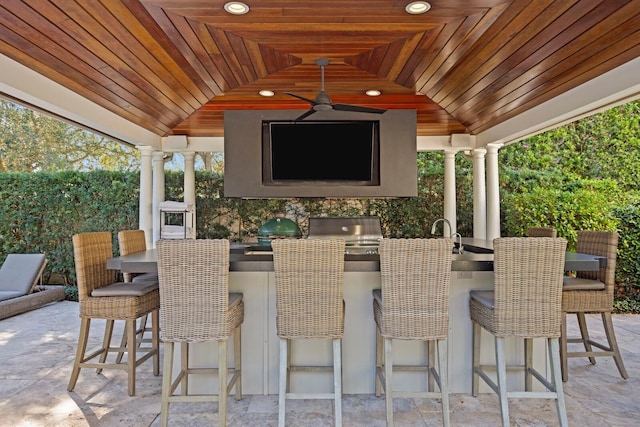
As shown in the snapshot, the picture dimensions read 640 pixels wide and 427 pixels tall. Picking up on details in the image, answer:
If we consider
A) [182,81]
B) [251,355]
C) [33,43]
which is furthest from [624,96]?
[33,43]

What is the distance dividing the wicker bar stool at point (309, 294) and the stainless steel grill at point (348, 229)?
3561mm

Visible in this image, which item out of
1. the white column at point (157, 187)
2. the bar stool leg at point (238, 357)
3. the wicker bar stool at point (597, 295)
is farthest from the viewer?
the white column at point (157, 187)

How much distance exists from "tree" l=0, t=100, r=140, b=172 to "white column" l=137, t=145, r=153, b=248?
365 cm

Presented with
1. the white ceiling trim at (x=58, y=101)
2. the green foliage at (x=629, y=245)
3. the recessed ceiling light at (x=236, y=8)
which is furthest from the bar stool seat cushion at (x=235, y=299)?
the green foliage at (x=629, y=245)

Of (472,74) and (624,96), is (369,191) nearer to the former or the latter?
(472,74)

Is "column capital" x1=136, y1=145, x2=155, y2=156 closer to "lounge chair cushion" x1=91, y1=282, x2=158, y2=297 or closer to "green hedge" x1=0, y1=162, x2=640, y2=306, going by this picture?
"green hedge" x1=0, y1=162, x2=640, y2=306

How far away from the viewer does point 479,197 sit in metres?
5.86

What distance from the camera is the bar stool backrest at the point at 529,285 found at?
7.48 feet

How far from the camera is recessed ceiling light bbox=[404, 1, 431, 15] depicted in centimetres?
245

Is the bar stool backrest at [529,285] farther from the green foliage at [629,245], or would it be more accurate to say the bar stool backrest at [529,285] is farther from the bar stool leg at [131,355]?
the green foliage at [629,245]

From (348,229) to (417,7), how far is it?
13.1 feet

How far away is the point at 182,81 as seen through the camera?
3.79 meters

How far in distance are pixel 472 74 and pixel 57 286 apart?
262 inches

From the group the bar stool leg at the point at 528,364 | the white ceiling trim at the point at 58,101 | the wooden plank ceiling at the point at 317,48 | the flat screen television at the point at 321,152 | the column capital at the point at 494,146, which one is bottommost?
the bar stool leg at the point at 528,364
